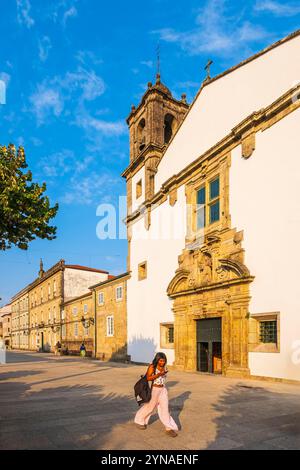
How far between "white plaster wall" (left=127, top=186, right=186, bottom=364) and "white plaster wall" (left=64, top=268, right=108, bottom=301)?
21.2m

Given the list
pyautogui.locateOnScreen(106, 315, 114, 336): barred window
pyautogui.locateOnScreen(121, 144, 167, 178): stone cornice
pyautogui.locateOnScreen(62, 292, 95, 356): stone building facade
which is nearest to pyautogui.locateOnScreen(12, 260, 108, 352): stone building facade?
pyautogui.locateOnScreen(62, 292, 95, 356): stone building facade

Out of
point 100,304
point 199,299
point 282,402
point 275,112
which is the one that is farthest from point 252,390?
point 100,304

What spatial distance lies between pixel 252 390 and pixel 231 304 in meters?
4.25

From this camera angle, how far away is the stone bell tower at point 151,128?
24.1 metres

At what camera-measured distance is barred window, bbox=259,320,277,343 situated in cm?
1332

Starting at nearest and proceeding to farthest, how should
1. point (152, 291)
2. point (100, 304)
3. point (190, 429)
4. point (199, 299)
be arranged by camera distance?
point (190, 429) → point (199, 299) → point (152, 291) → point (100, 304)

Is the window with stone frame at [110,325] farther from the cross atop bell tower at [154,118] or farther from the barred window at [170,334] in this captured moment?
the cross atop bell tower at [154,118]

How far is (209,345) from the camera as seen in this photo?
16.7 m

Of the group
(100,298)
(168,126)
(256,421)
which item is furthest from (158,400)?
(100,298)

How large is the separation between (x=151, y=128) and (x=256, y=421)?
2030cm

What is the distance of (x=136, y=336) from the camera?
23688 mm

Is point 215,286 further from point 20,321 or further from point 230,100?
point 20,321

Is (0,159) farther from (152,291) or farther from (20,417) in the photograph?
(152,291)

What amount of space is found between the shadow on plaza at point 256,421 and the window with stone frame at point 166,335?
30.5ft
